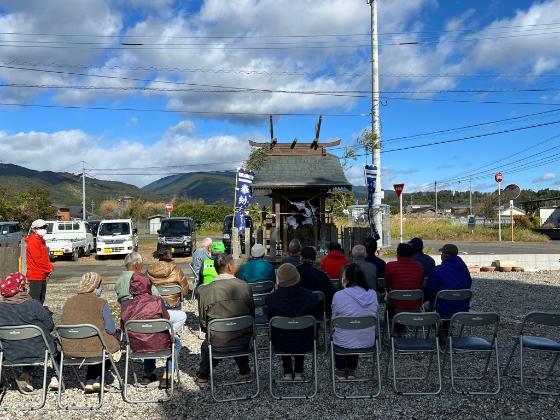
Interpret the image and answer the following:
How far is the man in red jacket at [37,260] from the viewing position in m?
8.13

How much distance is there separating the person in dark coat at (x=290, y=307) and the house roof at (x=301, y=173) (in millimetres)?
9259

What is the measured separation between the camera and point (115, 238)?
22828mm

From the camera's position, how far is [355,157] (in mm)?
20281

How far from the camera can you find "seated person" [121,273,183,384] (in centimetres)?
523

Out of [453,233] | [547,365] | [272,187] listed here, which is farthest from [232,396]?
[453,233]

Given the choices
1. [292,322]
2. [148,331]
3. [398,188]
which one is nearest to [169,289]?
[148,331]

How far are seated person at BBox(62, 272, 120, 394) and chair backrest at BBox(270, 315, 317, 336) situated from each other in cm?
165

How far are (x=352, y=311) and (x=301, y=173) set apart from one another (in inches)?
404

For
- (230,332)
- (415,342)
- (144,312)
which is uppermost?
(144,312)

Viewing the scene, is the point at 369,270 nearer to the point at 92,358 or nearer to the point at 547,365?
the point at 547,365

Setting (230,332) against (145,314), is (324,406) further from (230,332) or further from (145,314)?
(145,314)

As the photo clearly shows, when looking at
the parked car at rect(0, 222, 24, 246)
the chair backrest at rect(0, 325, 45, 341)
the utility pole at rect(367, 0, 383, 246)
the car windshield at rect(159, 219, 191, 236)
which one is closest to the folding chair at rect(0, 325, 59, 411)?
the chair backrest at rect(0, 325, 45, 341)

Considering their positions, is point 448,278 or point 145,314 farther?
point 448,278

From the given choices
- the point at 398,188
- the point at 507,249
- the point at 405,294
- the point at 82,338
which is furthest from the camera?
the point at 507,249
